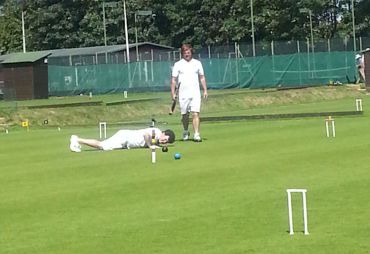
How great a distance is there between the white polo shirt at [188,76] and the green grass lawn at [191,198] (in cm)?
167

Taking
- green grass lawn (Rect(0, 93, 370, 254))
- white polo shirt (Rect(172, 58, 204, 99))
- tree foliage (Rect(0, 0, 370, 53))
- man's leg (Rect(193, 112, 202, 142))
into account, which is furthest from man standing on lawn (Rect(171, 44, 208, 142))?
tree foliage (Rect(0, 0, 370, 53))

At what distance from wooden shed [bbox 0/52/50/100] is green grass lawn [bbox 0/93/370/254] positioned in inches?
1502

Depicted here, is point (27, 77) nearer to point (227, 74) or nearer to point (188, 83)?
point (227, 74)

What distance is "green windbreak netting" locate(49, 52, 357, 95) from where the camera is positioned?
59.7m

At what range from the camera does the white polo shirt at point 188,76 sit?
62.0 ft

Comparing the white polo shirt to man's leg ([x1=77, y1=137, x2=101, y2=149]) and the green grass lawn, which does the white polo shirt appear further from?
man's leg ([x1=77, y1=137, x2=101, y2=149])

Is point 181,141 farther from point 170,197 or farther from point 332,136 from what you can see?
point 170,197

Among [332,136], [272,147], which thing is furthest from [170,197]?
[332,136]

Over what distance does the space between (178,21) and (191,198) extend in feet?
282

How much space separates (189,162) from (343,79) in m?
47.2

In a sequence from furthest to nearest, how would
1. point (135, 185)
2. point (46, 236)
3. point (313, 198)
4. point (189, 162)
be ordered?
point (189, 162), point (135, 185), point (313, 198), point (46, 236)

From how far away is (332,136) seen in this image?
17.9 meters

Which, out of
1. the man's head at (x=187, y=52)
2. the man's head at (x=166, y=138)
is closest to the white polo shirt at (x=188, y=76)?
the man's head at (x=187, y=52)

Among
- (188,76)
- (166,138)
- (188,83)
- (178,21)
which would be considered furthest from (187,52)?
(178,21)
